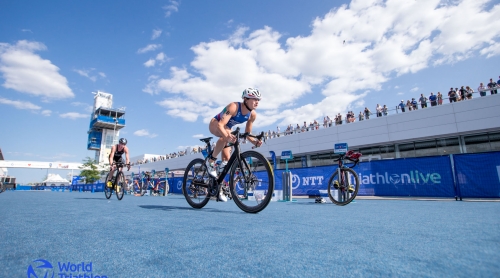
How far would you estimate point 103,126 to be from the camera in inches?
3076

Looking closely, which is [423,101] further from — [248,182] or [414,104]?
[248,182]

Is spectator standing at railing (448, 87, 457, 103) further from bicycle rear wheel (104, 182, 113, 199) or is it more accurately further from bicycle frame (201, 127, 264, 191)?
bicycle rear wheel (104, 182, 113, 199)

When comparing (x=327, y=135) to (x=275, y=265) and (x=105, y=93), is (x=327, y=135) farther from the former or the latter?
(x=105, y=93)

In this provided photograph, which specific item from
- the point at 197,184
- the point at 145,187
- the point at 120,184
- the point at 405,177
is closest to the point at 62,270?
the point at 197,184

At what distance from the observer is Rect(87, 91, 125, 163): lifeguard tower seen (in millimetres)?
76250

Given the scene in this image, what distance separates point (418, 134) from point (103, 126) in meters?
84.1

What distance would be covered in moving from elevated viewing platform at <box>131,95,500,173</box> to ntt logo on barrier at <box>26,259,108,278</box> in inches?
1067

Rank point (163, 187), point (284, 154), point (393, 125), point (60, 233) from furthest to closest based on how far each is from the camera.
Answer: point (393, 125), point (163, 187), point (284, 154), point (60, 233)

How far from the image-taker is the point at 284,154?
1112 centimetres

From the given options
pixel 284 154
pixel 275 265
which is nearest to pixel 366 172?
pixel 284 154

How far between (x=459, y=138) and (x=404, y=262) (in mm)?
27478

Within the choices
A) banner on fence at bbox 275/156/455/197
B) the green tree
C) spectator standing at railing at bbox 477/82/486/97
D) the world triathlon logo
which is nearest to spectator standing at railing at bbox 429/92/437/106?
spectator standing at railing at bbox 477/82/486/97

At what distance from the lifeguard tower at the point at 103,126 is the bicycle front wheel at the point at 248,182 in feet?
271

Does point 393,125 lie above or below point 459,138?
above
